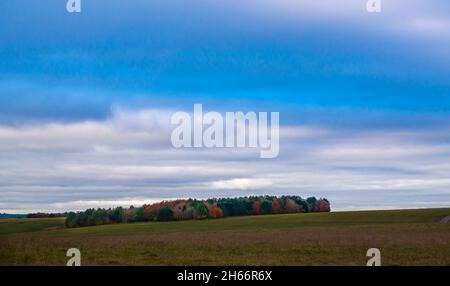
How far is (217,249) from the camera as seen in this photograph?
39281 mm

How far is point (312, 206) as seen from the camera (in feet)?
422

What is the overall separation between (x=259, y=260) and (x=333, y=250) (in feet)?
22.9


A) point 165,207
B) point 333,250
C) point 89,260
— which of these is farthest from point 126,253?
point 165,207

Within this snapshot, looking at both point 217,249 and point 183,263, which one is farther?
point 217,249
